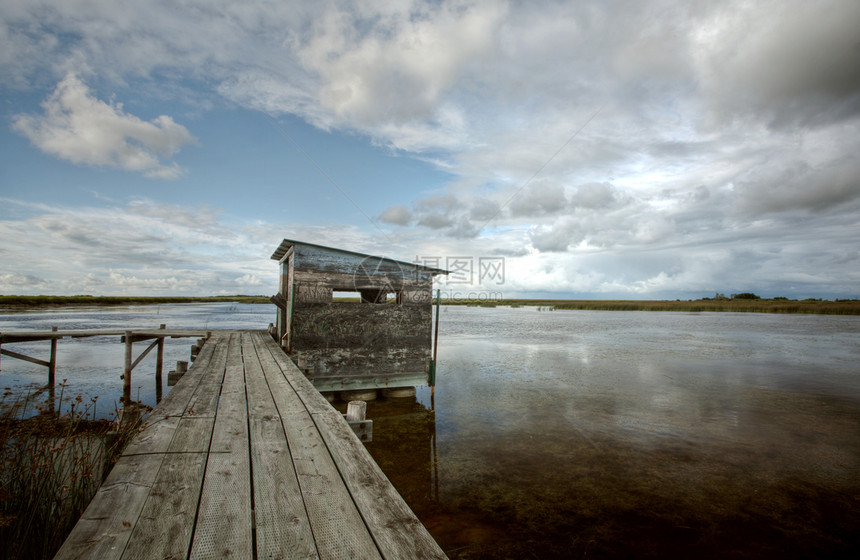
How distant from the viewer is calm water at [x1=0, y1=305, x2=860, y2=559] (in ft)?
18.0

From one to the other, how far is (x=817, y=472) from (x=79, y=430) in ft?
47.3

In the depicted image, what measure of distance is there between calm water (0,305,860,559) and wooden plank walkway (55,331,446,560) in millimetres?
2998

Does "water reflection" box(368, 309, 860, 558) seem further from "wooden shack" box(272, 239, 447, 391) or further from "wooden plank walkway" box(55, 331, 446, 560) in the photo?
"wooden plank walkway" box(55, 331, 446, 560)

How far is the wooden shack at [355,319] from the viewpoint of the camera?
36.2ft

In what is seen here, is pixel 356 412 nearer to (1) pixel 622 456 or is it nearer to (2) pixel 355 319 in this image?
(1) pixel 622 456

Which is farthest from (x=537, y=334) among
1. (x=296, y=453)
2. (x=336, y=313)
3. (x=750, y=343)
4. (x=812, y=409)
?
(x=296, y=453)

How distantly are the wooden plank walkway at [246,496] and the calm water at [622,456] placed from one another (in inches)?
118

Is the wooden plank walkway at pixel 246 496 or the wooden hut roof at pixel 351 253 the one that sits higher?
the wooden hut roof at pixel 351 253

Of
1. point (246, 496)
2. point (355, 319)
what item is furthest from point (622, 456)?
point (246, 496)

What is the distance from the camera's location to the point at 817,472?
7.48m

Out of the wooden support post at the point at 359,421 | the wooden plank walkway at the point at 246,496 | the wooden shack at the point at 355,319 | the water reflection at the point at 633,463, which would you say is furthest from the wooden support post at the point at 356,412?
the wooden shack at the point at 355,319

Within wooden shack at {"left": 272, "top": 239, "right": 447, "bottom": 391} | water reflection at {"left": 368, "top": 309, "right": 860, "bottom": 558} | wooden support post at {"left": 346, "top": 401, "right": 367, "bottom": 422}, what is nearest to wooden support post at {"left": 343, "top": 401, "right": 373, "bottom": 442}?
wooden support post at {"left": 346, "top": 401, "right": 367, "bottom": 422}

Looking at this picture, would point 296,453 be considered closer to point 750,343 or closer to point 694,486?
point 694,486

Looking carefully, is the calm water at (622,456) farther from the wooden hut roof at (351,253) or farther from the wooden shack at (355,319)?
Answer: the wooden hut roof at (351,253)
